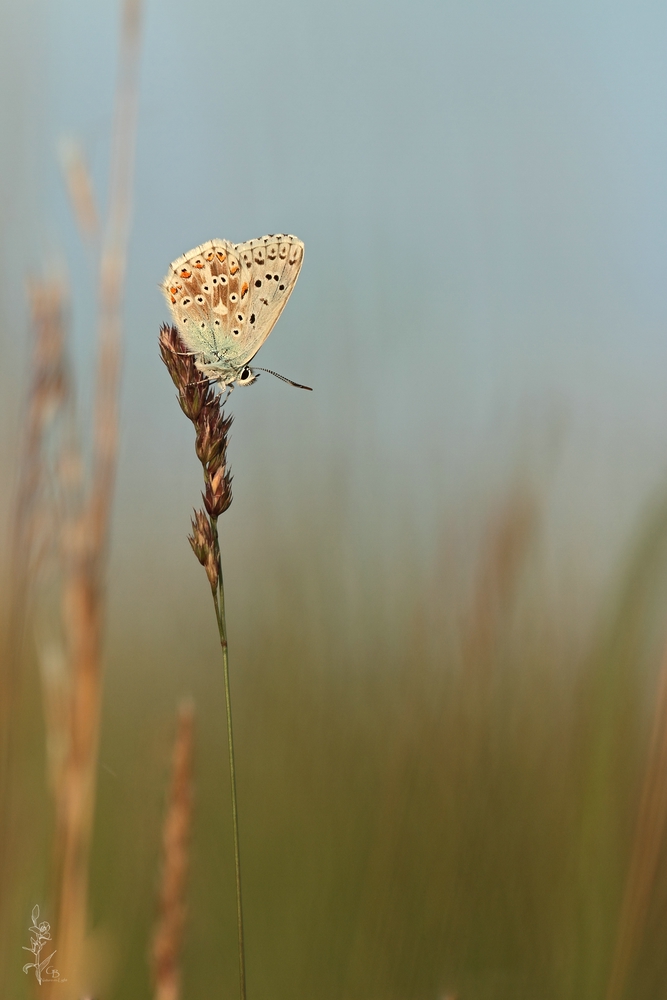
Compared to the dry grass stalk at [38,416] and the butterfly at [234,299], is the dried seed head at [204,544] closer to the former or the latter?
the dry grass stalk at [38,416]

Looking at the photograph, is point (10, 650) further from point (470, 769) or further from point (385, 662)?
point (385, 662)

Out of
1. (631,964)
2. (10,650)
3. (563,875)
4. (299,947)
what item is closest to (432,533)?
(563,875)

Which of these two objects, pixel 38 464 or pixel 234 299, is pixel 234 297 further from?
pixel 38 464

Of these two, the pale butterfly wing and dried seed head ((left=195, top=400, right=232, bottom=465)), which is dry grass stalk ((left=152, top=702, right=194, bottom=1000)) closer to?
dried seed head ((left=195, top=400, right=232, bottom=465))

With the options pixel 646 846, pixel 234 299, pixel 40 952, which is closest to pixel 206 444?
pixel 234 299

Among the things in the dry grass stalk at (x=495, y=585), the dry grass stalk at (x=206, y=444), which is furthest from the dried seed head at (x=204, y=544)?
the dry grass stalk at (x=495, y=585)

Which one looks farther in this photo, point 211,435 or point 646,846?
point 646,846
